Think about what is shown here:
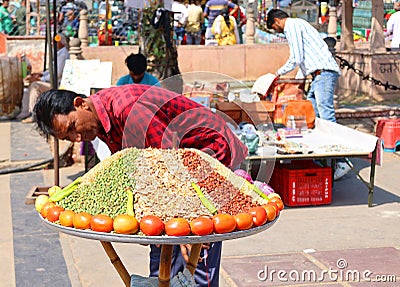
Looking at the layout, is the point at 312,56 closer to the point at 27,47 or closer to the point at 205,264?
the point at 205,264

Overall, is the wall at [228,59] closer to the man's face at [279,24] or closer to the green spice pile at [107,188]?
the man's face at [279,24]

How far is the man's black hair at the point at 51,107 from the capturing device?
304cm

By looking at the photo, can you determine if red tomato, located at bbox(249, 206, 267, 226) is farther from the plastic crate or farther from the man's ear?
the plastic crate

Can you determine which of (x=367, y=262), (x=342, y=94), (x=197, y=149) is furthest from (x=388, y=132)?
(x=197, y=149)

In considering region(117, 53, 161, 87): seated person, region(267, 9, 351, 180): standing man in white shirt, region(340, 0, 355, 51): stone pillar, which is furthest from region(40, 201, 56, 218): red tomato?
region(340, 0, 355, 51): stone pillar

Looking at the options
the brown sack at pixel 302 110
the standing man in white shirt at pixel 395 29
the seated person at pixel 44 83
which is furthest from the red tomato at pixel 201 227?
the standing man in white shirt at pixel 395 29

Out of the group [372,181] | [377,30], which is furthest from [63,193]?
[377,30]

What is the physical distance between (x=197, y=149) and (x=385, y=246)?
286 centimetres

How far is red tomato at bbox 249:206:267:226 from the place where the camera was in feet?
8.61

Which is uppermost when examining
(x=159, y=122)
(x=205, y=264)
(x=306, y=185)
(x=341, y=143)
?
(x=159, y=122)

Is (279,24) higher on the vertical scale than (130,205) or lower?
higher

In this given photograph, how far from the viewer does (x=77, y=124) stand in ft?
10.0

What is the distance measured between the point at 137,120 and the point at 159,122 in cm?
10

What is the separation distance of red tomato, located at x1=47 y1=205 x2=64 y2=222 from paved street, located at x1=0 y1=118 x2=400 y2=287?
82.0 inches
